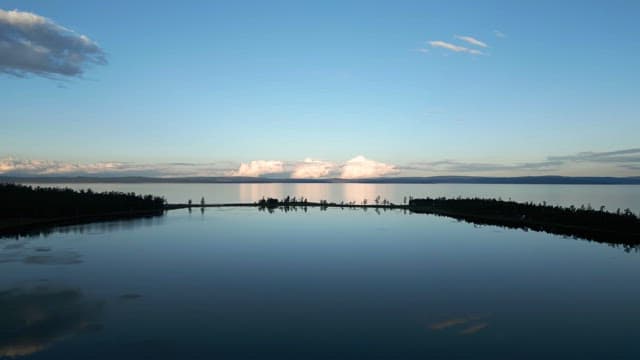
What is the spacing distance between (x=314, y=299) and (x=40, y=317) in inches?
408

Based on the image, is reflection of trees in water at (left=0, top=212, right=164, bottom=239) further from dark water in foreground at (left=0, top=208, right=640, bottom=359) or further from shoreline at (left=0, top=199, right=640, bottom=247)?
dark water in foreground at (left=0, top=208, right=640, bottom=359)

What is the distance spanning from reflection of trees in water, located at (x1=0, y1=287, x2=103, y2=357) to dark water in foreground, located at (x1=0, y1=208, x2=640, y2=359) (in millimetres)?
60

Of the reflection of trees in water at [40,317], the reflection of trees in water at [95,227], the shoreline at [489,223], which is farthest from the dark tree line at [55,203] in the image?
the reflection of trees in water at [40,317]

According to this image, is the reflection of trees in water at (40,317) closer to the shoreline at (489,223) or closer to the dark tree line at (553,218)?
the shoreline at (489,223)

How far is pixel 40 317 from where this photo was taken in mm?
18797

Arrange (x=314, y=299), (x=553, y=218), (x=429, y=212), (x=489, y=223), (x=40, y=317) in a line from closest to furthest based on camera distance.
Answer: (x=40, y=317) → (x=314, y=299) → (x=553, y=218) → (x=489, y=223) → (x=429, y=212)

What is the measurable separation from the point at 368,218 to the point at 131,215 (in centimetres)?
2963

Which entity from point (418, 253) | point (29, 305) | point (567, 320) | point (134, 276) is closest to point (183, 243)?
point (134, 276)

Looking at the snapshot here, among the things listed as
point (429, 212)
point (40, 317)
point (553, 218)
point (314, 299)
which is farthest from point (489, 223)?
point (40, 317)

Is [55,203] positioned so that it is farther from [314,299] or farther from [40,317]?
[314,299]

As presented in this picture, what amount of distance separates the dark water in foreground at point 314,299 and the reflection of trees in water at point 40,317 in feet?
0.20

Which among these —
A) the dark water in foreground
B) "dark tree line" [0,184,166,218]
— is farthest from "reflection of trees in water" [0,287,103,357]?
"dark tree line" [0,184,166,218]

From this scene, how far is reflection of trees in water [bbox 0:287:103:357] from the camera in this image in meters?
15.9

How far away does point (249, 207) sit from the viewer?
88688 millimetres
